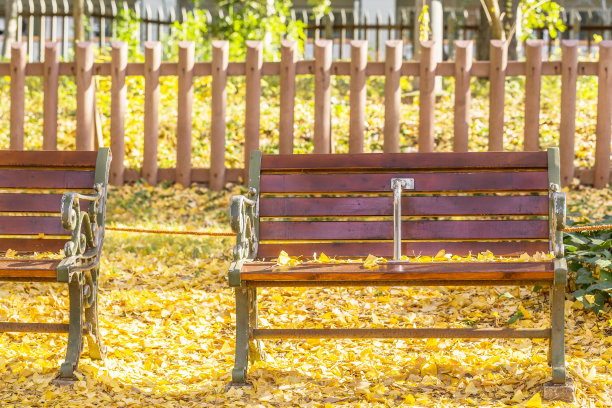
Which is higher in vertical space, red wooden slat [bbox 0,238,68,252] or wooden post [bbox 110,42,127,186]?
wooden post [bbox 110,42,127,186]

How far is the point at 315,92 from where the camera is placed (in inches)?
325

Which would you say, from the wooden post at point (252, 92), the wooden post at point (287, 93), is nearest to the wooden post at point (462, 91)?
the wooden post at point (287, 93)

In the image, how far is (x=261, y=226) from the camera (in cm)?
432

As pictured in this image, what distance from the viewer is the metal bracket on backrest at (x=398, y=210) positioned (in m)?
4.09

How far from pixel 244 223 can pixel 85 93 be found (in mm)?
5078

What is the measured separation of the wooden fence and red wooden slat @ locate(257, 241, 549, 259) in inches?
159

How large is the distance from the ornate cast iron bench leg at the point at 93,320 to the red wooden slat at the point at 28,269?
299mm

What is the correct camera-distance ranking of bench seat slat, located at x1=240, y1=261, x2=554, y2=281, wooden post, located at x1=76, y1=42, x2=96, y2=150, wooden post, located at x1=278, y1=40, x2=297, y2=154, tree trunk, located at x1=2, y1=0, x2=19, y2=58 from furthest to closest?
tree trunk, located at x1=2, y1=0, x2=19, y2=58 < wooden post, located at x1=76, y1=42, x2=96, y2=150 < wooden post, located at x1=278, y1=40, x2=297, y2=154 < bench seat slat, located at x1=240, y1=261, x2=554, y2=281

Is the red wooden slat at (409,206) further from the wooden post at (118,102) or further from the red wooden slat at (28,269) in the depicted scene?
the wooden post at (118,102)

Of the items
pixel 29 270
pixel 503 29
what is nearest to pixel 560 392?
pixel 29 270

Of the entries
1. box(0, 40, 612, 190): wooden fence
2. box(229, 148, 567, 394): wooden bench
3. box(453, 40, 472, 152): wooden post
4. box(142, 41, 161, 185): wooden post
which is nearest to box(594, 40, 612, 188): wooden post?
box(0, 40, 612, 190): wooden fence

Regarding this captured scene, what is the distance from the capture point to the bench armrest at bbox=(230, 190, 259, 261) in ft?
12.1

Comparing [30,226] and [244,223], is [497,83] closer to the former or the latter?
[244,223]

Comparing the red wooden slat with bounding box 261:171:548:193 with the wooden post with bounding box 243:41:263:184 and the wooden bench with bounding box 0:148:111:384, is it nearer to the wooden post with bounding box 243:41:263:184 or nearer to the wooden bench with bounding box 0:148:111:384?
the wooden bench with bounding box 0:148:111:384
